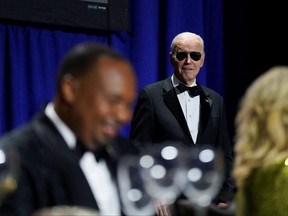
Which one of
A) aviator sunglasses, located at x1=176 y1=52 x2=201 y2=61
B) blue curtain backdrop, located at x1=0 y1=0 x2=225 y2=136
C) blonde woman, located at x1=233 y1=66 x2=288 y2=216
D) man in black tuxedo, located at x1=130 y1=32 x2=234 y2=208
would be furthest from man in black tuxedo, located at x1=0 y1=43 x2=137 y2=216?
aviator sunglasses, located at x1=176 y1=52 x2=201 y2=61

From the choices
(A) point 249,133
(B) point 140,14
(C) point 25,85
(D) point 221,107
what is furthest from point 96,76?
(B) point 140,14

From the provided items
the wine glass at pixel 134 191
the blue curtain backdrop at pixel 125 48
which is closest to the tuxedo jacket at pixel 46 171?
the wine glass at pixel 134 191

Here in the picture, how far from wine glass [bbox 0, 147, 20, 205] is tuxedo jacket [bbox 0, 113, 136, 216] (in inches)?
4.4

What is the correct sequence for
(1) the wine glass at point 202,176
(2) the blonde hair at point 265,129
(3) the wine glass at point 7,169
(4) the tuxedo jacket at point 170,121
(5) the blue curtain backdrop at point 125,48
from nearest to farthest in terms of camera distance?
(3) the wine glass at point 7,169 → (1) the wine glass at point 202,176 → (2) the blonde hair at point 265,129 → (4) the tuxedo jacket at point 170,121 → (5) the blue curtain backdrop at point 125,48

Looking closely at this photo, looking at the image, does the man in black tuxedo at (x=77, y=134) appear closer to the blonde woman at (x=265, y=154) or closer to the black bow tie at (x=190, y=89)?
the blonde woman at (x=265, y=154)

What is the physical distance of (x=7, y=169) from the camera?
1.07 m

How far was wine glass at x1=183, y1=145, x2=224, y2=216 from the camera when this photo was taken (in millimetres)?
1355

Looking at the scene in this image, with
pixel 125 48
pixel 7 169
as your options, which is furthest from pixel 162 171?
pixel 125 48

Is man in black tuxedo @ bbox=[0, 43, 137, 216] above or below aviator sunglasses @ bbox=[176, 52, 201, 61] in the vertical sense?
above

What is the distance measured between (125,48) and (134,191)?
2.56 m

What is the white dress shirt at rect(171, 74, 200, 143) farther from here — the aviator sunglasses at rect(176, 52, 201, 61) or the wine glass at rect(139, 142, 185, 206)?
the wine glass at rect(139, 142, 185, 206)

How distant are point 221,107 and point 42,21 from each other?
A: 1.00 metres

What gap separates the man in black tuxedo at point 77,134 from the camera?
4.17 feet

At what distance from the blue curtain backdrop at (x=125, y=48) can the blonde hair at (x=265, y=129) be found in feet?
5.02
